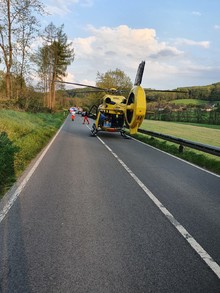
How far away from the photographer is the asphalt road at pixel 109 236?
2926mm

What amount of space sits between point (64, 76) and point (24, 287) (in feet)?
185

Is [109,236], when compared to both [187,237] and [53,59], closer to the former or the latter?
[187,237]

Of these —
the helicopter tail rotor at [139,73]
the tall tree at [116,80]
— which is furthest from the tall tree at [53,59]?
the helicopter tail rotor at [139,73]

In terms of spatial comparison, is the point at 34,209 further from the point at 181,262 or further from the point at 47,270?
the point at 181,262

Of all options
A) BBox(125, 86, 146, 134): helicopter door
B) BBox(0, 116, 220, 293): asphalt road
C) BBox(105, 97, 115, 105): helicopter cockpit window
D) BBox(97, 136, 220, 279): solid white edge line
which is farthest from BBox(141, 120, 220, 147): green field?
BBox(97, 136, 220, 279): solid white edge line

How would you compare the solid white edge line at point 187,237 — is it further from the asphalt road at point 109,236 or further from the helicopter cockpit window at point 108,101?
the helicopter cockpit window at point 108,101

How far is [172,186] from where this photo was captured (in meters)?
7.22

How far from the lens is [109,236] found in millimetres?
4012

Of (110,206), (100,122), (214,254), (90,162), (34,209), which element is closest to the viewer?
(214,254)

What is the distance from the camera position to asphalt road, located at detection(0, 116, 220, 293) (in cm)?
293

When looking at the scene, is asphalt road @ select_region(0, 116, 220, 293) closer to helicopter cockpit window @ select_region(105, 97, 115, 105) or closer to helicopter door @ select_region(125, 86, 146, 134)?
helicopter door @ select_region(125, 86, 146, 134)

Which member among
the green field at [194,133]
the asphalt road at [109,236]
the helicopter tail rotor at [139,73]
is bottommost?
the green field at [194,133]

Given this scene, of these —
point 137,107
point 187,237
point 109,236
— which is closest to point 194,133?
point 137,107

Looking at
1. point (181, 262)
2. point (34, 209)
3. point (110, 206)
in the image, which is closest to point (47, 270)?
point (181, 262)
